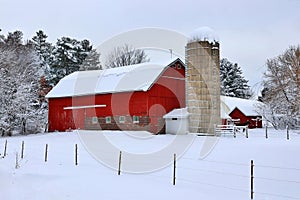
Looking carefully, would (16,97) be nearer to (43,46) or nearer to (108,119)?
(108,119)

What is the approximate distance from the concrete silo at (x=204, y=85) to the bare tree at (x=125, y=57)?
24954 millimetres

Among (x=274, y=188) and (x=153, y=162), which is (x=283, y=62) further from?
(x=274, y=188)

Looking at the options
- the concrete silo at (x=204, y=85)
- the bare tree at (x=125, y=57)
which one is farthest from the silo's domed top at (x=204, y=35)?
the bare tree at (x=125, y=57)

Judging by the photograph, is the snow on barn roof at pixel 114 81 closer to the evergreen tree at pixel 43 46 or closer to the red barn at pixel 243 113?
the red barn at pixel 243 113

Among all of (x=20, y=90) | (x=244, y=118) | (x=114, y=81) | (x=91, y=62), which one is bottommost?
(x=244, y=118)

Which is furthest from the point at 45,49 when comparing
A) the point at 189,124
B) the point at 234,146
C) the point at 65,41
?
the point at 234,146

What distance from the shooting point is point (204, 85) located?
21922mm

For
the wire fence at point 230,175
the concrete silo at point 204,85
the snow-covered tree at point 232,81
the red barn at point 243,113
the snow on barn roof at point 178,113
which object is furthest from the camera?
the snow-covered tree at point 232,81

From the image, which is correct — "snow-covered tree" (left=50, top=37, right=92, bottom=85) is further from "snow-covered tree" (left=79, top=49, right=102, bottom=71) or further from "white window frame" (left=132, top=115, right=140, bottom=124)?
"white window frame" (left=132, top=115, right=140, bottom=124)

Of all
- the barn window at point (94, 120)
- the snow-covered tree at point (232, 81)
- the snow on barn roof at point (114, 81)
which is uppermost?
the snow-covered tree at point (232, 81)

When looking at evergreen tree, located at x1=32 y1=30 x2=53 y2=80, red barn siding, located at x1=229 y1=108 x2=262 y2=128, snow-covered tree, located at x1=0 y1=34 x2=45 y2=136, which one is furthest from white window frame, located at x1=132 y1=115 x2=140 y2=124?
evergreen tree, located at x1=32 y1=30 x2=53 y2=80

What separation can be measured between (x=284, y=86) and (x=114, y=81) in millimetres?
13078

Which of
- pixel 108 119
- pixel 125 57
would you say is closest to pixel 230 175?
pixel 108 119

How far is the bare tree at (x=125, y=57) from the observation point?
4744 cm
